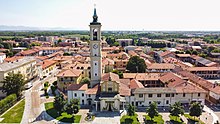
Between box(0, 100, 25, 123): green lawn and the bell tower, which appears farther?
the bell tower

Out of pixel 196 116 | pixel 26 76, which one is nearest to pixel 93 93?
pixel 196 116

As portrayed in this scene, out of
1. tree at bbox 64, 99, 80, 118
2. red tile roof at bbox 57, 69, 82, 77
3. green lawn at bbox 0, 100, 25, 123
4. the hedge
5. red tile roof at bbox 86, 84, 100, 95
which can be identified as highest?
red tile roof at bbox 57, 69, 82, 77

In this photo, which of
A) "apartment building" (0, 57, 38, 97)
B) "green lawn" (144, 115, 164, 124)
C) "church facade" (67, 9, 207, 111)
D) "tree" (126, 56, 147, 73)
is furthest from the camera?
"tree" (126, 56, 147, 73)

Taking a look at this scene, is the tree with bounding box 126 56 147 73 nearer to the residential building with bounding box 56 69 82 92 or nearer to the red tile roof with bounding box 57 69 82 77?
the red tile roof with bounding box 57 69 82 77

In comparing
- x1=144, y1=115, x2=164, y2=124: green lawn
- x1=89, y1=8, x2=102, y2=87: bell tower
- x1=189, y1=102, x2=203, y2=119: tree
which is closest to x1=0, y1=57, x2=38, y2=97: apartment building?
x1=89, y1=8, x2=102, y2=87: bell tower

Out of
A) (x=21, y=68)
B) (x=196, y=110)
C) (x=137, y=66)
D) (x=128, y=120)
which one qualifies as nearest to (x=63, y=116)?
(x=128, y=120)

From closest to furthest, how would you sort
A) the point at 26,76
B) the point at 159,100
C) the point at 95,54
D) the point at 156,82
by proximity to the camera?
the point at 159,100, the point at 95,54, the point at 156,82, the point at 26,76

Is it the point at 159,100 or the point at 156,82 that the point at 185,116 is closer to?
the point at 159,100
